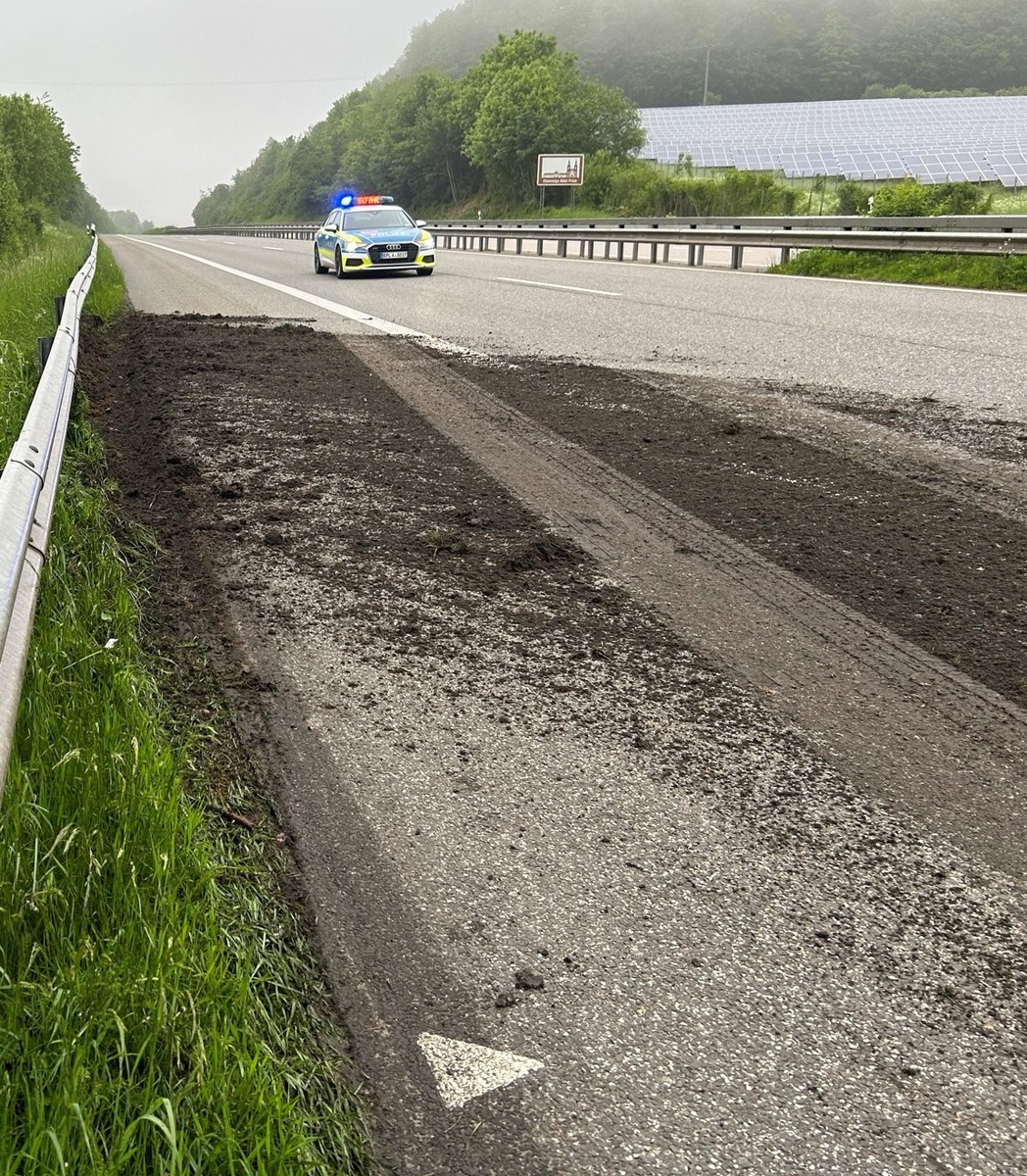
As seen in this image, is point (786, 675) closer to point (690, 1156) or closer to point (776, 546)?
point (776, 546)

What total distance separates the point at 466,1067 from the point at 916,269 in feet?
61.6

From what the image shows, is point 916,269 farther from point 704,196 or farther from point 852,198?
point 704,196

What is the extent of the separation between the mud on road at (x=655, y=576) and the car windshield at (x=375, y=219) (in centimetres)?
1586

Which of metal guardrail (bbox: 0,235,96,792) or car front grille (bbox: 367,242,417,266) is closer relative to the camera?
metal guardrail (bbox: 0,235,96,792)

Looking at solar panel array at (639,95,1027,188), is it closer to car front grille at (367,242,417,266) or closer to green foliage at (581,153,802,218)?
green foliage at (581,153,802,218)

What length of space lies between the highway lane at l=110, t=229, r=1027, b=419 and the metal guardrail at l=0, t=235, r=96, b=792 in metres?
5.19

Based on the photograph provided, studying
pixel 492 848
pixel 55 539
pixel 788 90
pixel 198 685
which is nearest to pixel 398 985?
pixel 492 848

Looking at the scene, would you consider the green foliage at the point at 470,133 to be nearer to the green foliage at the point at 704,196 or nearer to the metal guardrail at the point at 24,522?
the green foliage at the point at 704,196

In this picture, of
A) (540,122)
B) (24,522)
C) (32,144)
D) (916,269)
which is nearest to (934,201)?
(916,269)

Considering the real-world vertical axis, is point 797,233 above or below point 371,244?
above

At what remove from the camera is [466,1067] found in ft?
5.86

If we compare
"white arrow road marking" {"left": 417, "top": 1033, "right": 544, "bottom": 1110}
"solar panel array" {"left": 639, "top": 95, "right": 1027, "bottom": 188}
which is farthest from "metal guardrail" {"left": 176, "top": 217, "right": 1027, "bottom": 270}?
"solar panel array" {"left": 639, "top": 95, "right": 1027, "bottom": 188}

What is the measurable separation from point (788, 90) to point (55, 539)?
19766cm

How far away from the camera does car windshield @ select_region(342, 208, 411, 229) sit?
2242 centimetres
